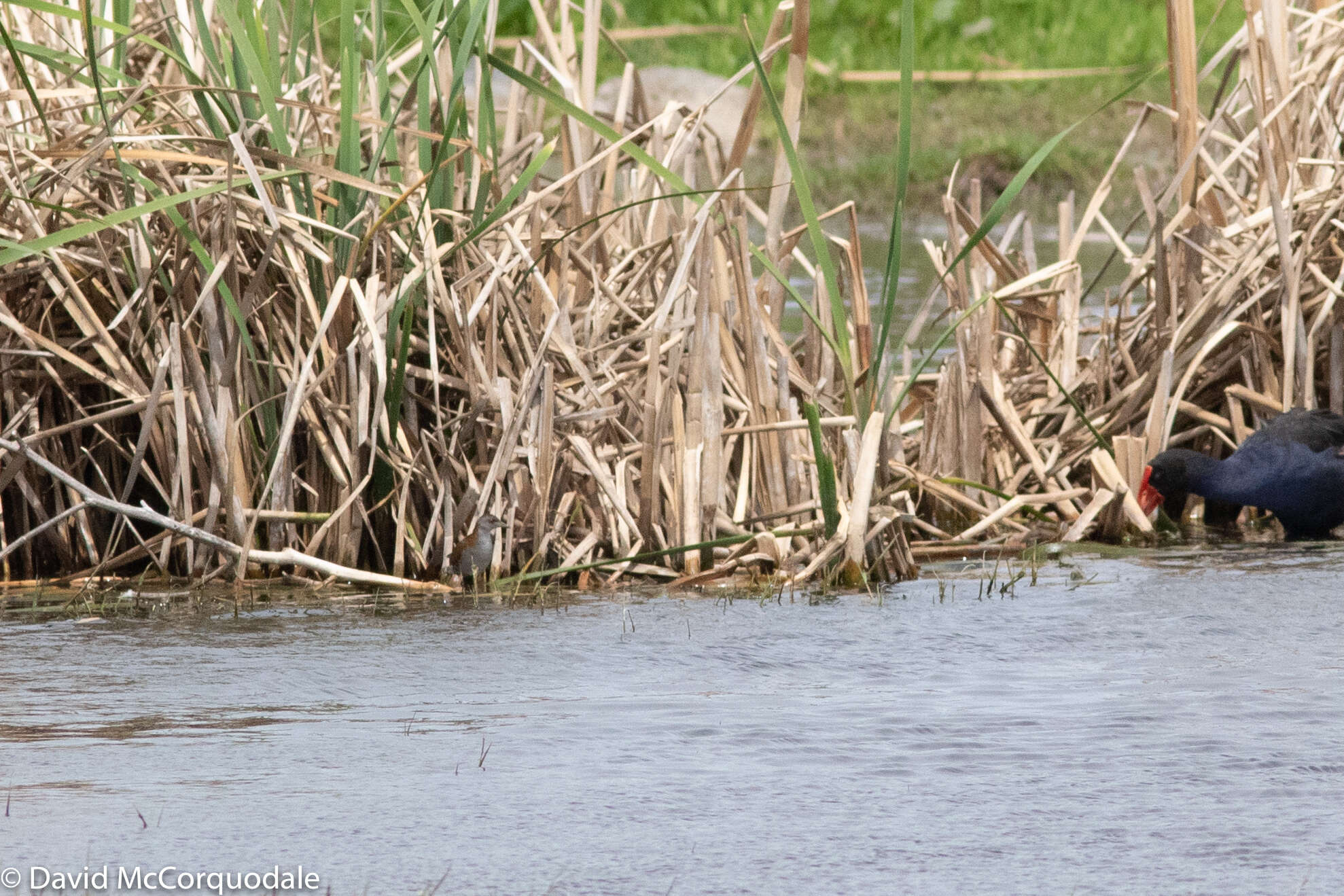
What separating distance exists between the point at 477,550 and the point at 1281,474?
223 centimetres

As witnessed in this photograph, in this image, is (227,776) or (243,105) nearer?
(227,776)

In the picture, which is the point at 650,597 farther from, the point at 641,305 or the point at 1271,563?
the point at 1271,563

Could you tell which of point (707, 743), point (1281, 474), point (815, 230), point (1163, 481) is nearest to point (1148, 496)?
point (1163, 481)

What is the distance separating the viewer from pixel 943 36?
19.7 meters

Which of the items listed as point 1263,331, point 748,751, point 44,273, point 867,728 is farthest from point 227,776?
point 1263,331

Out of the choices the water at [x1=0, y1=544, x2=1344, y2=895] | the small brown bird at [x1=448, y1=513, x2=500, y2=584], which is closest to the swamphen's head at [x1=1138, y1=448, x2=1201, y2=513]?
the water at [x1=0, y1=544, x2=1344, y2=895]

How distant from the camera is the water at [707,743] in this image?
2625 millimetres

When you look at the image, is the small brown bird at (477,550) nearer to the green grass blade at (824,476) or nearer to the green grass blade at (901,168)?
the green grass blade at (824,476)

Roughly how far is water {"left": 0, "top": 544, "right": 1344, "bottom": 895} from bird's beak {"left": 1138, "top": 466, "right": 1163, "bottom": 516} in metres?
0.83

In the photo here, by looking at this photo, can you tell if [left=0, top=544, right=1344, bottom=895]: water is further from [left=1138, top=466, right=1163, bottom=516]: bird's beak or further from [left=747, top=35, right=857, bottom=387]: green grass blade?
[left=1138, top=466, right=1163, bottom=516]: bird's beak

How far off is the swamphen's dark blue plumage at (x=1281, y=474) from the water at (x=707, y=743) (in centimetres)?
78

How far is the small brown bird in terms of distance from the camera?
4625 mm

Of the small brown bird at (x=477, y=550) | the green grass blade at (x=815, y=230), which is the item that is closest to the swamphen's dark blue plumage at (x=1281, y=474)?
the green grass blade at (x=815, y=230)

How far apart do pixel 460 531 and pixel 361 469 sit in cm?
28
